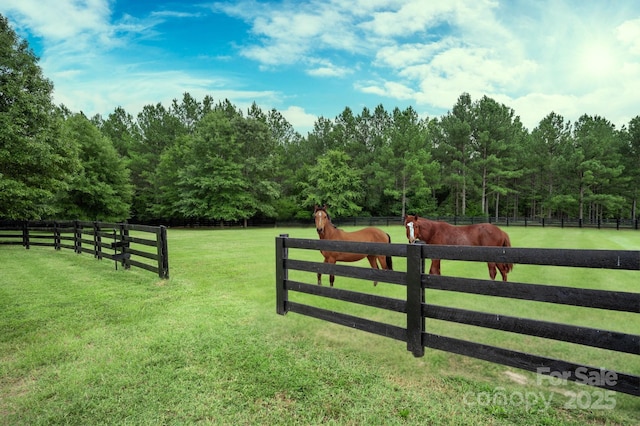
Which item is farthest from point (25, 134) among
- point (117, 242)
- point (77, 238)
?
→ point (117, 242)

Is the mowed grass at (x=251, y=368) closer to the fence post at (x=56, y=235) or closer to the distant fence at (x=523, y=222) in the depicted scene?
the fence post at (x=56, y=235)

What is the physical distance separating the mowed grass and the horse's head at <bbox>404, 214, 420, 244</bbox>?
1.38 m

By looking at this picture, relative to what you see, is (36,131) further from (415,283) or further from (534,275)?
(534,275)

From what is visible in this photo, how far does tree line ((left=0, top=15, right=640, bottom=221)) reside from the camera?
123 feet

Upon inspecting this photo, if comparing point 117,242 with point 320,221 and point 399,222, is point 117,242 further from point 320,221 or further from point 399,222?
point 399,222

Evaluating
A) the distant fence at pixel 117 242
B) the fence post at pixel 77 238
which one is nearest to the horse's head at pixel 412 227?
the distant fence at pixel 117 242

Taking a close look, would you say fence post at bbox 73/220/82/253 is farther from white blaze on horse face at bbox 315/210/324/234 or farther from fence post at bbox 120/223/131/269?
white blaze on horse face at bbox 315/210/324/234

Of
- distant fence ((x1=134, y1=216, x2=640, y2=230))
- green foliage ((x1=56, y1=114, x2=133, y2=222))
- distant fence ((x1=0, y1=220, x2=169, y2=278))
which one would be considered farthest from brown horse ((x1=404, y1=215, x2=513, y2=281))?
green foliage ((x1=56, y1=114, x2=133, y2=222))

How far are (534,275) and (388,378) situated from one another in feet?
25.9

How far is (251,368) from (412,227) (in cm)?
505

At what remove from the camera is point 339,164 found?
4372cm

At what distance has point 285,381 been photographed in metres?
3.23

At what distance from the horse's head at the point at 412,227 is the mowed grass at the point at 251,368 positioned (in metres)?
1.38

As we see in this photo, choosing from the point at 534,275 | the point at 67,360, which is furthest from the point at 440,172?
the point at 67,360
